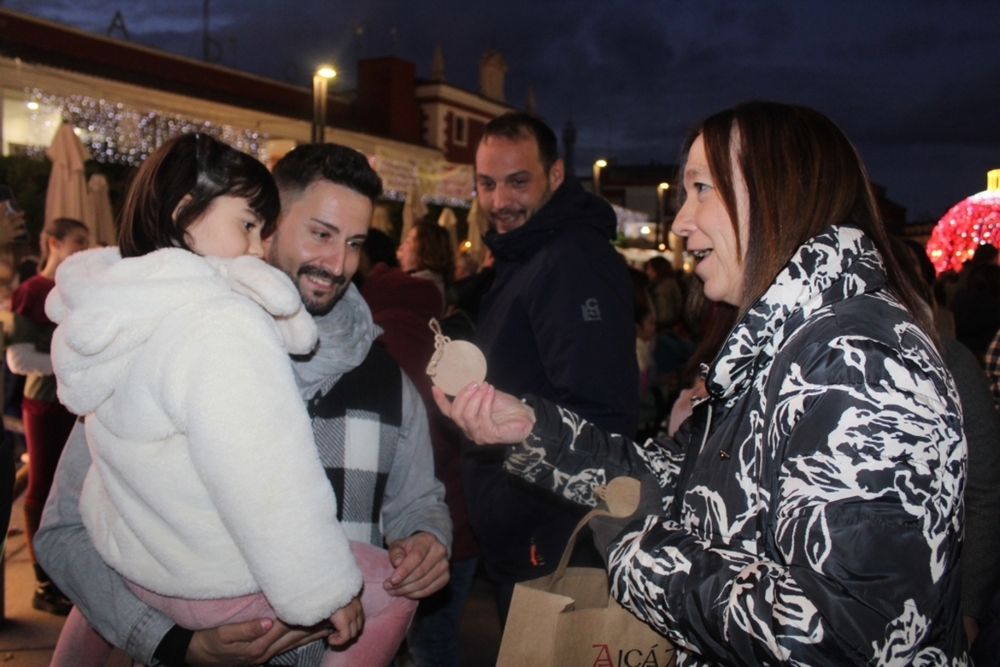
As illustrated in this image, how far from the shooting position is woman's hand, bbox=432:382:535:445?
194 centimetres

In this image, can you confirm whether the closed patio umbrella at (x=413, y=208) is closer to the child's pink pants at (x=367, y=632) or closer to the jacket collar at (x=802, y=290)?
the child's pink pants at (x=367, y=632)

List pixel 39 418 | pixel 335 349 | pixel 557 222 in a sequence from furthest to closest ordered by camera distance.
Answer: pixel 39 418 → pixel 557 222 → pixel 335 349

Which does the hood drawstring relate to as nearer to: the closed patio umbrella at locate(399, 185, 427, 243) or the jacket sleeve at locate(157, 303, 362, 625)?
the jacket sleeve at locate(157, 303, 362, 625)

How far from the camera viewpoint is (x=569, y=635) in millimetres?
1540

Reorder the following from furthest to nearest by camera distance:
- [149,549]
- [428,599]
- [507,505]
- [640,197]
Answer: [640,197] < [428,599] < [507,505] < [149,549]

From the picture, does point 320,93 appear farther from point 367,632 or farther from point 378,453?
point 367,632

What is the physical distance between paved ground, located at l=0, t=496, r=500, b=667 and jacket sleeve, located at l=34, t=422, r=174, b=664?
1.85 metres

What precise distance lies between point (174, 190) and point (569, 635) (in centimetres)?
137

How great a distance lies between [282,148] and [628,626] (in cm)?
1044

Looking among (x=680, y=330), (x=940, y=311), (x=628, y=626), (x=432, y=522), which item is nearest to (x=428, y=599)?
(x=432, y=522)

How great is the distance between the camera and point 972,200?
515 cm

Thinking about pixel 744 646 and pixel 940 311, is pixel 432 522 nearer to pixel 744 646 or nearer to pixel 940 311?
pixel 744 646

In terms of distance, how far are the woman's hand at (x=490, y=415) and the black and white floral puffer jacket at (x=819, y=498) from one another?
1.76 ft

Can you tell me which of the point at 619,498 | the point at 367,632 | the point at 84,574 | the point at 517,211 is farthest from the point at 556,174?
the point at 84,574
